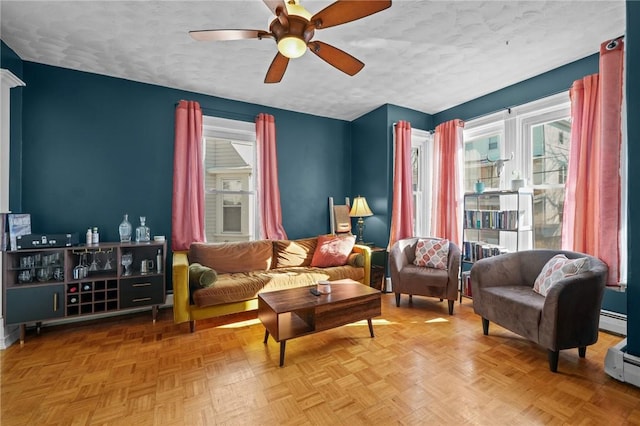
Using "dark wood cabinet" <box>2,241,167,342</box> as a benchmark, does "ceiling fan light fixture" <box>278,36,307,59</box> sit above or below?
above

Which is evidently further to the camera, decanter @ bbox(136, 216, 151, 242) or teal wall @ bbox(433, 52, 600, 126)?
decanter @ bbox(136, 216, 151, 242)

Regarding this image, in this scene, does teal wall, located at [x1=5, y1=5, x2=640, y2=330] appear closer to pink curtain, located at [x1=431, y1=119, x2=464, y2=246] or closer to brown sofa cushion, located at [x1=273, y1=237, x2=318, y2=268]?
pink curtain, located at [x1=431, y1=119, x2=464, y2=246]

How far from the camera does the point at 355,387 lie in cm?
192

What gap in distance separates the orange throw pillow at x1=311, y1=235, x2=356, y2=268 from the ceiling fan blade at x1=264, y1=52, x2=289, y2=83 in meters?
2.19

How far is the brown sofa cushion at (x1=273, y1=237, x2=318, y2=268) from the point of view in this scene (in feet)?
12.3

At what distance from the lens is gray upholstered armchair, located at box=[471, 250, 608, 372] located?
80.0 inches

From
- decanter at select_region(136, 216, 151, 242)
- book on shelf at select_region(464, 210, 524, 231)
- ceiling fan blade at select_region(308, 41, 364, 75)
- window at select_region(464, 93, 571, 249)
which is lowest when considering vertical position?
decanter at select_region(136, 216, 151, 242)

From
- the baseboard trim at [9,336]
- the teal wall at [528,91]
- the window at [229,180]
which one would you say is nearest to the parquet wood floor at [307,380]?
the baseboard trim at [9,336]

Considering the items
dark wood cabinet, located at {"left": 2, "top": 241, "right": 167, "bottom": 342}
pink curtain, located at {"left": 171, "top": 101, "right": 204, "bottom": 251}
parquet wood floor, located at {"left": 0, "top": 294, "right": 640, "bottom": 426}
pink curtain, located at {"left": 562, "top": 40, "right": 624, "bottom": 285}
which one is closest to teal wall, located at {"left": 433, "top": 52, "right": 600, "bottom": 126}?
pink curtain, located at {"left": 562, "top": 40, "right": 624, "bottom": 285}

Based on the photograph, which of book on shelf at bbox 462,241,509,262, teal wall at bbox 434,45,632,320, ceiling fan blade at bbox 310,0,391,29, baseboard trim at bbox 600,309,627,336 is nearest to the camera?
ceiling fan blade at bbox 310,0,391,29

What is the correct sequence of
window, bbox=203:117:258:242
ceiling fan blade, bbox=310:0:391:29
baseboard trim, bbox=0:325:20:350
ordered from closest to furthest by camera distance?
ceiling fan blade, bbox=310:0:391:29 → baseboard trim, bbox=0:325:20:350 → window, bbox=203:117:258:242

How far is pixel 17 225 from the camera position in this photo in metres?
2.67

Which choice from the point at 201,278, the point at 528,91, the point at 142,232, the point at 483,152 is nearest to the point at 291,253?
the point at 201,278

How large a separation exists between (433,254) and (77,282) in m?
3.89
